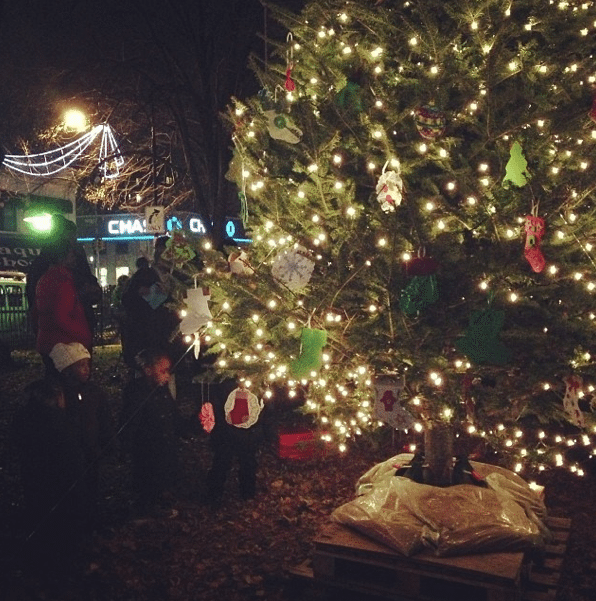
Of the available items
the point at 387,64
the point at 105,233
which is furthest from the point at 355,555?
the point at 105,233

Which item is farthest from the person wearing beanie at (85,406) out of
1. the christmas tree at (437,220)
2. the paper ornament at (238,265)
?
the paper ornament at (238,265)

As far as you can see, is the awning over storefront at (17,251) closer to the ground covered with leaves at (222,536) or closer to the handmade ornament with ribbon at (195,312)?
the ground covered with leaves at (222,536)

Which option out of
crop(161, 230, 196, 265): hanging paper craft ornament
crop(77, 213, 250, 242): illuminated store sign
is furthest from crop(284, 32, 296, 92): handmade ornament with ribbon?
crop(77, 213, 250, 242): illuminated store sign

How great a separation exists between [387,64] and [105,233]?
1498 inches

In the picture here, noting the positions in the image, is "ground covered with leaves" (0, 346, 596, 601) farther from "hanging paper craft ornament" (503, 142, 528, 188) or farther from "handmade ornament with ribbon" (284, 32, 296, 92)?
"handmade ornament with ribbon" (284, 32, 296, 92)

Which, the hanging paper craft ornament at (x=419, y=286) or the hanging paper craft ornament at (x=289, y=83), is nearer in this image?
the hanging paper craft ornament at (x=419, y=286)

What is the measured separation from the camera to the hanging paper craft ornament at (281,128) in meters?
4.12

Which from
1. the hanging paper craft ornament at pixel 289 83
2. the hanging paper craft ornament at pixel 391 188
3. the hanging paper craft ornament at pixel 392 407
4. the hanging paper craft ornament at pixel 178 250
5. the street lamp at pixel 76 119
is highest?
the street lamp at pixel 76 119

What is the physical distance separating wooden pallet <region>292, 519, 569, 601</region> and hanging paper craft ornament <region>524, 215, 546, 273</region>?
1.66m

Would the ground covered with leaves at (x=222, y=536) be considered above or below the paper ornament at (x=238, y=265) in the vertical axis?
below

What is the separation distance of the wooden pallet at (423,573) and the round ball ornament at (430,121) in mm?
2483

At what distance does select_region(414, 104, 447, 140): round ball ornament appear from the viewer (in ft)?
12.2

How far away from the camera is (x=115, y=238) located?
120ft

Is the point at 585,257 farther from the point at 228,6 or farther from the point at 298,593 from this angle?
the point at 228,6
